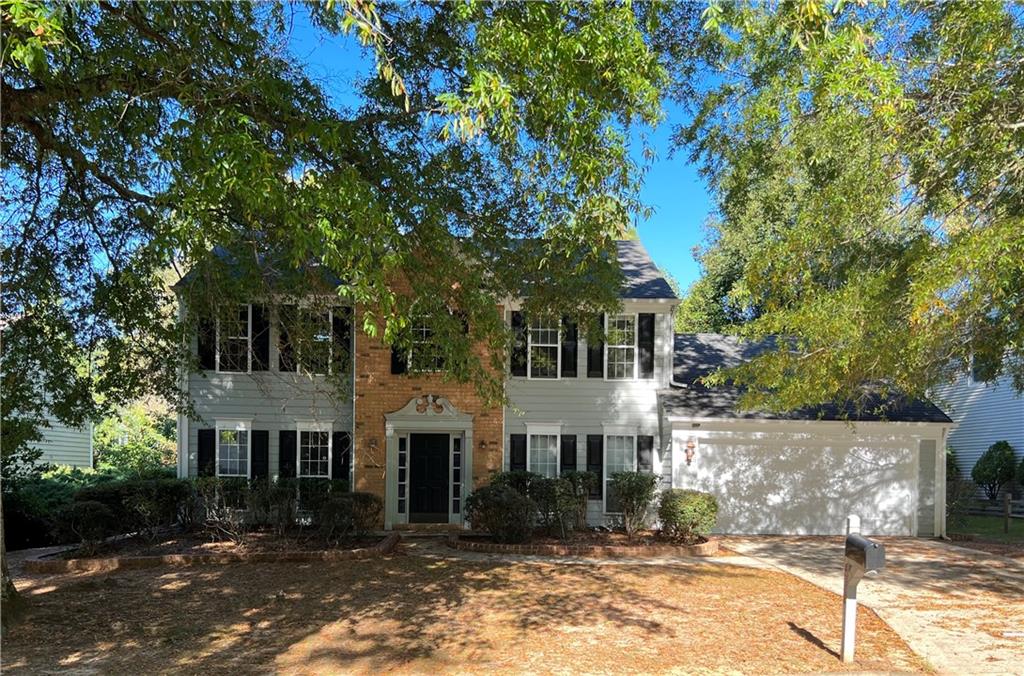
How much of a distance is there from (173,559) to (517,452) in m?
7.20

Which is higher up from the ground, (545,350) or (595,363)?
(545,350)

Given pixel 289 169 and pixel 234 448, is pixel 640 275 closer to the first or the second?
pixel 234 448

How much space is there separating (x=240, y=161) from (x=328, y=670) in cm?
425

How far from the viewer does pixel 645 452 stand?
16688 mm

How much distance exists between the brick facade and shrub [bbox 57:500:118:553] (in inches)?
197

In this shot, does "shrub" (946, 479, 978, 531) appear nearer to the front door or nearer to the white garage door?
the white garage door

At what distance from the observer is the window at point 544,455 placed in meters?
16.7

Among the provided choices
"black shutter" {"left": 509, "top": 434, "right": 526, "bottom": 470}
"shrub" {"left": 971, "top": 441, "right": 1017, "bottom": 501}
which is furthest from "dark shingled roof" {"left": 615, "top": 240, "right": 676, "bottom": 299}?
"shrub" {"left": 971, "top": 441, "right": 1017, "bottom": 501}

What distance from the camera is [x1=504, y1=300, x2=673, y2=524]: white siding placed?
16.7 meters

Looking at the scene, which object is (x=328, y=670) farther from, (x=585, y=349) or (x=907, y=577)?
(x=585, y=349)

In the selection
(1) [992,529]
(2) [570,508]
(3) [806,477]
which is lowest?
(1) [992,529]

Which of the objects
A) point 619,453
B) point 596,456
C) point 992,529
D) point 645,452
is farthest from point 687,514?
point 992,529

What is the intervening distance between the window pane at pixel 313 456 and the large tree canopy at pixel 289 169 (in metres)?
5.17

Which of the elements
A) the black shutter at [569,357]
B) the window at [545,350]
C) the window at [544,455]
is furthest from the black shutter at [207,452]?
the black shutter at [569,357]
